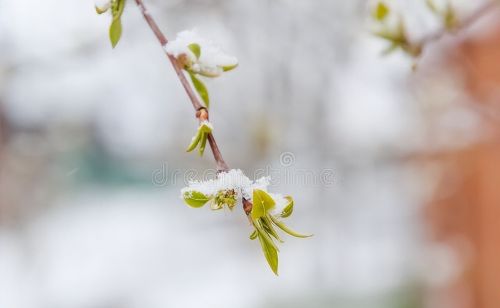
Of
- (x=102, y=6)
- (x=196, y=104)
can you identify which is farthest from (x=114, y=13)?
(x=196, y=104)

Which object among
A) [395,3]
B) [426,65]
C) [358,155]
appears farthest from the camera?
[358,155]

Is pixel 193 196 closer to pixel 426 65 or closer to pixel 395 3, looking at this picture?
pixel 395 3

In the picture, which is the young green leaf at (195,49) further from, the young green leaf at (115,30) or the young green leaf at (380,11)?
the young green leaf at (380,11)

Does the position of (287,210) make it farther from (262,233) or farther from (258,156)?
(258,156)

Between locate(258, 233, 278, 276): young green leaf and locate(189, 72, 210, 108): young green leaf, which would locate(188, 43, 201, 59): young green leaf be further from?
locate(258, 233, 278, 276): young green leaf

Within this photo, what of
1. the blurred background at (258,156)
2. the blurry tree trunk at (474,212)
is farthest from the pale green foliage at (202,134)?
the blurry tree trunk at (474,212)

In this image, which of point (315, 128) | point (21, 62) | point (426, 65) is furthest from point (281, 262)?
point (21, 62)
